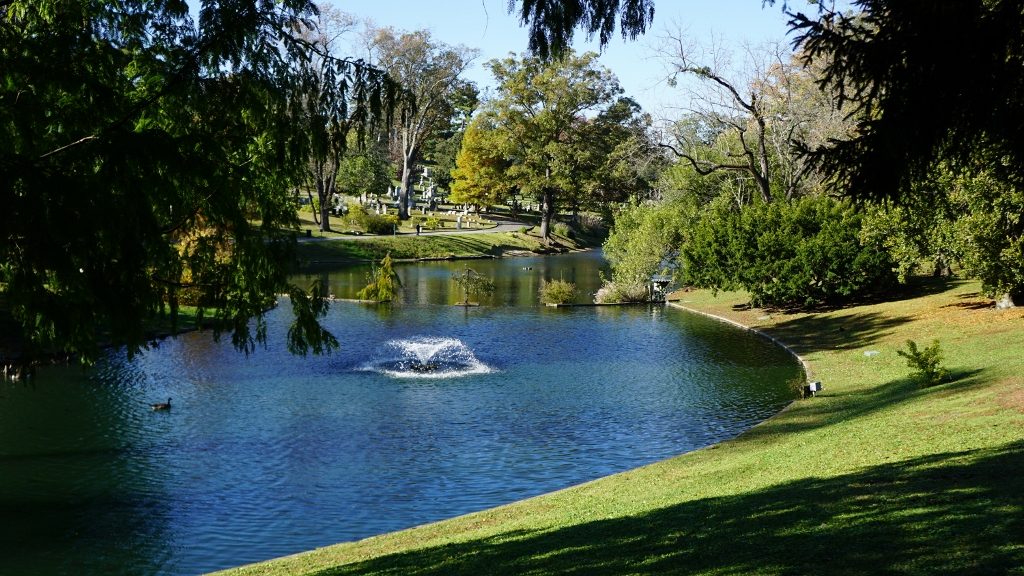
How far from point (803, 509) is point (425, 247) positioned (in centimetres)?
6396

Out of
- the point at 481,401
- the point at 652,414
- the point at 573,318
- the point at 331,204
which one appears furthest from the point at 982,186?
the point at 331,204

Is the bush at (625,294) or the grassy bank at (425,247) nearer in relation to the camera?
the bush at (625,294)

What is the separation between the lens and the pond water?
1549 cm

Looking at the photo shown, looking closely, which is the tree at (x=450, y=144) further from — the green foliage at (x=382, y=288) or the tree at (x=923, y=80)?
the tree at (x=923, y=80)

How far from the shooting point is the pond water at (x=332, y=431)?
15.5 metres

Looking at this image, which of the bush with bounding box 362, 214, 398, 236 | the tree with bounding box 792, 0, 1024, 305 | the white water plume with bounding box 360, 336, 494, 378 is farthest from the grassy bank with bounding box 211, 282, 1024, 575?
the bush with bounding box 362, 214, 398, 236

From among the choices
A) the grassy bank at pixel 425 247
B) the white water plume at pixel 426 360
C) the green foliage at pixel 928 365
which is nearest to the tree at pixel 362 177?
the grassy bank at pixel 425 247

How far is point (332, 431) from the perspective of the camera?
70.4ft

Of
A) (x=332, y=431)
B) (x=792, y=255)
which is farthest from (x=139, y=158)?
(x=792, y=255)

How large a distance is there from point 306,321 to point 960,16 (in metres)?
7.97

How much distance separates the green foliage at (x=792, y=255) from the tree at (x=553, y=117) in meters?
44.7

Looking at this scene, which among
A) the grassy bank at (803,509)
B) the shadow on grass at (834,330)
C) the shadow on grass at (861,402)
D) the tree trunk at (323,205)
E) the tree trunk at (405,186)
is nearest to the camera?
the grassy bank at (803,509)

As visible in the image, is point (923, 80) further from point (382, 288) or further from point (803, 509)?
point (382, 288)

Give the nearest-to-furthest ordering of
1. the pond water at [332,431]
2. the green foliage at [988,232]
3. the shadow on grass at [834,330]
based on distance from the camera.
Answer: the pond water at [332,431]
the green foliage at [988,232]
the shadow on grass at [834,330]
